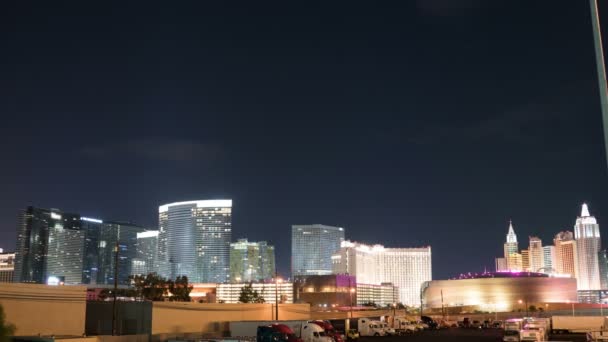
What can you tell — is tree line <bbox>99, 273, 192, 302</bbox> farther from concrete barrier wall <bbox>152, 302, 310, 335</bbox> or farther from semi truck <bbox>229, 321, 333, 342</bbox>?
semi truck <bbox>229, 321, 333, 342</bbox>

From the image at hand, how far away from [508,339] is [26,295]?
3442 centimetres

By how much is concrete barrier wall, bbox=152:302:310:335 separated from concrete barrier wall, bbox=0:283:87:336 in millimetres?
8331

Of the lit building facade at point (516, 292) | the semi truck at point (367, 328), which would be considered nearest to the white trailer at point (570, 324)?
the semi truck at point (367, 328)

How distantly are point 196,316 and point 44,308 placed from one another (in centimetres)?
1693

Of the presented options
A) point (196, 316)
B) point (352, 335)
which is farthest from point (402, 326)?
point (196, 316)

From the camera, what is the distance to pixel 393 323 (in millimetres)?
72438

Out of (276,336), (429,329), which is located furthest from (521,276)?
(276,336)

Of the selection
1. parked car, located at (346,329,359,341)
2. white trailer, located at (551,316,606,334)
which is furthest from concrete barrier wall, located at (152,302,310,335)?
white trailer, located at (551,316,606,334)

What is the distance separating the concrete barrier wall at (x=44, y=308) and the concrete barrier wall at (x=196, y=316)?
833cm

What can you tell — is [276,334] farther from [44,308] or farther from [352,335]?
[352,335]

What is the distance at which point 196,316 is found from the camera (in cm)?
5809

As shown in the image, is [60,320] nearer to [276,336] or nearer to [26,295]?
[26,295]

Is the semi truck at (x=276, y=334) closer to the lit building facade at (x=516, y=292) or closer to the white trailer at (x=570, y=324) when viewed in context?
the white trailer at (x=570, y=324)

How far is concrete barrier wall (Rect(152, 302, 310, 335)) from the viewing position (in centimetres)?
5394
